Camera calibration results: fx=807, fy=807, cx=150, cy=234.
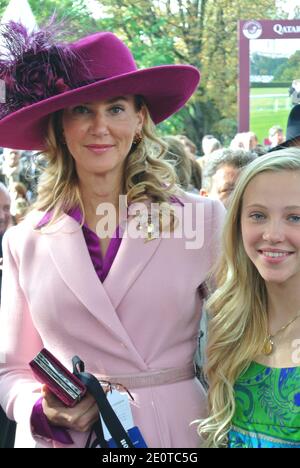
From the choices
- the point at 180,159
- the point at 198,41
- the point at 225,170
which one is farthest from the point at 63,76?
the point at 198,41

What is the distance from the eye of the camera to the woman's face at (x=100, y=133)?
2.42 metres

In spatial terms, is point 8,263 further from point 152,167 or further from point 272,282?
point 272,282

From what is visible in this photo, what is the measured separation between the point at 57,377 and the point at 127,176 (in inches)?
27.6

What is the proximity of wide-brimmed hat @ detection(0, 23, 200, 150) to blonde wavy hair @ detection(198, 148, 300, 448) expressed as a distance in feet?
1.50

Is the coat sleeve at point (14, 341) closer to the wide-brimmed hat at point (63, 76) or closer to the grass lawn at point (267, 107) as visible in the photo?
the wide-brimmed hat at point (63, 76)

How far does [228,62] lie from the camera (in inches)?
584

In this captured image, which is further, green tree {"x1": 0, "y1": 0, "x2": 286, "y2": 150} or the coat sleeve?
green tree {"x1": 0, "y1": 0, "x2": 286, "y2": 150}

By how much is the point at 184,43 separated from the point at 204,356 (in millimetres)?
12879

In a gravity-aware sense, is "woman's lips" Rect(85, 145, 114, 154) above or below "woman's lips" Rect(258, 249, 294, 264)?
above

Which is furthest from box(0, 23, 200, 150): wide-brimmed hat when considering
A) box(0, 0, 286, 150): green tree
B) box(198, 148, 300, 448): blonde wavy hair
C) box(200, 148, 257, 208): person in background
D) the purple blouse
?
box(0, 0, 286, 150): green tree

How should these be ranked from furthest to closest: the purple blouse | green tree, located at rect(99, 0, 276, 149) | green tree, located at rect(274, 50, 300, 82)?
green tree, located at rect(99, 0, 276, 149) → green tree, located at rect(274, 50, 300, 82) → the purple blouse

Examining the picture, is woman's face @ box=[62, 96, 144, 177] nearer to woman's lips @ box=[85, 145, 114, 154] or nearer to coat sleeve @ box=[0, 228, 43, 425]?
woman's lips @ box=[85, 145, 114, 154]

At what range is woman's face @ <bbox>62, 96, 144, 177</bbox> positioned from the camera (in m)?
2.42

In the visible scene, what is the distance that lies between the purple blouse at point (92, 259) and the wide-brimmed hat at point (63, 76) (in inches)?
13.3
